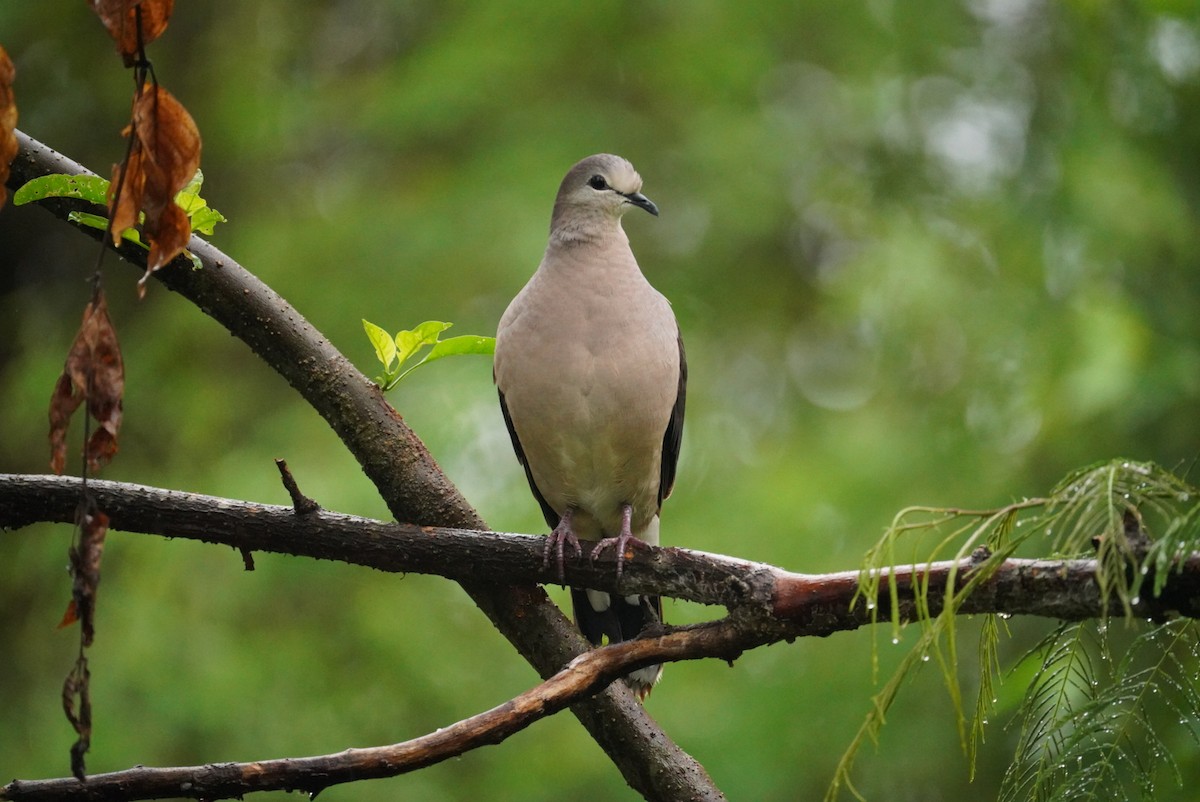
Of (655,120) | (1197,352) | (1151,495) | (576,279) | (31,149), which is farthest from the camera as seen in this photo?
(655,120)

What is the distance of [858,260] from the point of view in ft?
25.0

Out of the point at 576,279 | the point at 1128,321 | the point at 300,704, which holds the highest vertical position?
the point at 1128,321

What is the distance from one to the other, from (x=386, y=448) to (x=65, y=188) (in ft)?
2.93

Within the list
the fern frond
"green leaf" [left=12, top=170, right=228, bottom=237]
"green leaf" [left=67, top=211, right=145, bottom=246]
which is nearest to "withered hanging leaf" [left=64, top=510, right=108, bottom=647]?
"green leaf" [left=12, top=170, right=228, bottom=237]

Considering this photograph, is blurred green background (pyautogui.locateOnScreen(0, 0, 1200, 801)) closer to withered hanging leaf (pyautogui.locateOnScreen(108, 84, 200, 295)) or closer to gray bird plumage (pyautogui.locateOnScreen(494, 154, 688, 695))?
gray bird plumage (pyautogui.locateOnScreen(494, 154, 688, 695))

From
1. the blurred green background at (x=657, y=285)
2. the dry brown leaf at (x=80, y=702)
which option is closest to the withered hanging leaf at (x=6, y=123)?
the dry brown leaf at (x=80, y=702)

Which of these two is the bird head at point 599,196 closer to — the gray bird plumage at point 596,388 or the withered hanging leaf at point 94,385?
the gray bird plumage at point 596,388

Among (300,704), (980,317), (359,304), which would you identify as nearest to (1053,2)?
(980,317)

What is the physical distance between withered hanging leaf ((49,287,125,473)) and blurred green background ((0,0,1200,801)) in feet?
11.8

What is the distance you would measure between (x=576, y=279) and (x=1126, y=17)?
358 cm

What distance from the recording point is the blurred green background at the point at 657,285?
5.47 meters

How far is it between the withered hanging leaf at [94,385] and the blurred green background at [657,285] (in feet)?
11.8

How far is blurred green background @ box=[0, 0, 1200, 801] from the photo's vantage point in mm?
5473

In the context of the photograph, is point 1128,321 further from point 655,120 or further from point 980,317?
point 655,120
